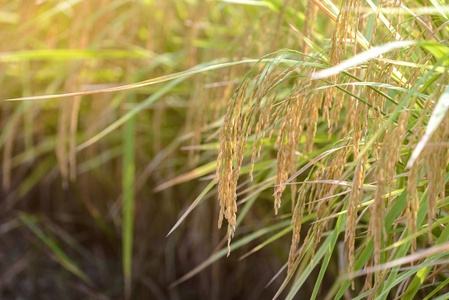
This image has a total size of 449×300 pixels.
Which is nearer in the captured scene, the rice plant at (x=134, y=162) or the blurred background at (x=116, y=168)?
the rice plant at (x=134, y=162)

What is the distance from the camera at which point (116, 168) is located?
2.04 m

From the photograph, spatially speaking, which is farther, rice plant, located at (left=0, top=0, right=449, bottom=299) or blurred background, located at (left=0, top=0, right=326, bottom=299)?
blurred background, located at (left=0, top=0, right=326, bottom=299)

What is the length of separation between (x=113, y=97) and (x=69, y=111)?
0.91ft

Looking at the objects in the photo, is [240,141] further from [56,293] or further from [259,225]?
[56,293]

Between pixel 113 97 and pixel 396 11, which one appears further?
pixel 113 97

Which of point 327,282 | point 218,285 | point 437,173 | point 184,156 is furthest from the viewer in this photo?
point 184,156

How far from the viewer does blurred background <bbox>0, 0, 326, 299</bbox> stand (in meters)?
1.68

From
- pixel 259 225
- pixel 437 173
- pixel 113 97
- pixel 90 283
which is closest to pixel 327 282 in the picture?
pixel 259 225

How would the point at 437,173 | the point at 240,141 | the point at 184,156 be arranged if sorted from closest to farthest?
the point at 437,173
the point at 240,141
the point at 184,156

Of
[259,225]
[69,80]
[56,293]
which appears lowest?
[56,293]

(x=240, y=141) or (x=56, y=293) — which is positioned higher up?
(x=240, y=141)

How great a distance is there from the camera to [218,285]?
1.76 m

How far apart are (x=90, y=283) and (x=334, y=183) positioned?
4.40ft

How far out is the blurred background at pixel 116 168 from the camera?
168cm
